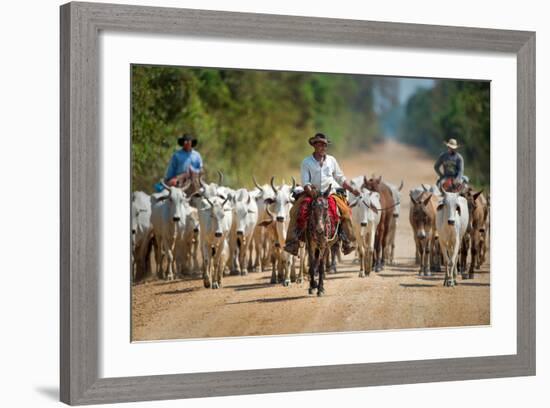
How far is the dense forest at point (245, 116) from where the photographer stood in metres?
9.81

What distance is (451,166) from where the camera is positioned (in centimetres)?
1111

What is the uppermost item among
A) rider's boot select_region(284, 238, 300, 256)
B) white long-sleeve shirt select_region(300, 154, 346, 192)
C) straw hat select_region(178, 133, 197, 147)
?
straw hat select_region(178, 133, 197, 147)

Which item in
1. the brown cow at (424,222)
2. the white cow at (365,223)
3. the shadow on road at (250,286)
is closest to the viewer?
the shadow on road at (250,286)

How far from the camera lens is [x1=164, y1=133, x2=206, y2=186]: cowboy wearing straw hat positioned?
32.9 ft

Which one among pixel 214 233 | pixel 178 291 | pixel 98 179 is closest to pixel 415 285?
pixel 214 233

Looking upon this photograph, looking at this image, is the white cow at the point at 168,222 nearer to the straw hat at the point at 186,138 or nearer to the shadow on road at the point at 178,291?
the shadow on road at the point at 178,291

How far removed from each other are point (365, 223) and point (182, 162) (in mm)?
1778

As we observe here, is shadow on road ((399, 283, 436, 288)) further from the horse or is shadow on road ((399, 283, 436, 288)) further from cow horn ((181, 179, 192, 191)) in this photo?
cow horn ((181, 179, 192, 191))

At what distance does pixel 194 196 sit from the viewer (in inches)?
403

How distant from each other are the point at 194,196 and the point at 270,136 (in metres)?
0.83

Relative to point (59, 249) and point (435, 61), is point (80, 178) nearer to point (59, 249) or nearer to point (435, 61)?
point (59, 249)

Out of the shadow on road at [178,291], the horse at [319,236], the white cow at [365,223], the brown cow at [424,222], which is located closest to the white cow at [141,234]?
the shadow on road at [178,291]

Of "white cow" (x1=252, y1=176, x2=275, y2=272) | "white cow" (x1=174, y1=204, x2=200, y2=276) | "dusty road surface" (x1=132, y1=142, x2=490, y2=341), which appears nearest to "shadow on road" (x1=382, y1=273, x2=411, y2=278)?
"dusty road surface" (x1=132, y1=142, x2=490, y2=341)

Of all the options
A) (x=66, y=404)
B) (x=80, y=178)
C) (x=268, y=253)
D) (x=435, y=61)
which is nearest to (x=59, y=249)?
(x=80, y=178)
